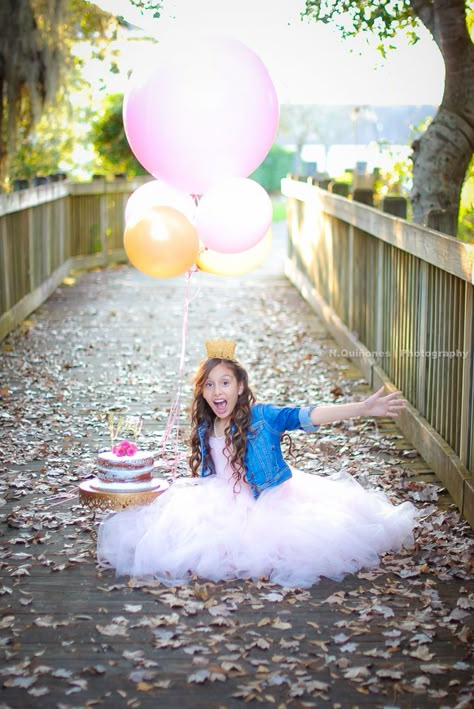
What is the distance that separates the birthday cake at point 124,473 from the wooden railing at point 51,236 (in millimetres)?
5357

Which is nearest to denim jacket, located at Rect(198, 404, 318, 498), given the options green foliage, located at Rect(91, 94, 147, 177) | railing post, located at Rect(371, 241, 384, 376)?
railing post, located at Rect(371, 241, 384, 376)

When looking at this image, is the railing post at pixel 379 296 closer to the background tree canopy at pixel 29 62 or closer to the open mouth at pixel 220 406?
the open mouth at pixel 220 406

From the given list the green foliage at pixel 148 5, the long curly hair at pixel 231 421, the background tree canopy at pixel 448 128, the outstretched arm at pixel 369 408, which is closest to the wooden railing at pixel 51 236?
the green foliage at pixel 148 5

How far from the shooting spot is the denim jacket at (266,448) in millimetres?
5234

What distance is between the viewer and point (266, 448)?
5.26 m

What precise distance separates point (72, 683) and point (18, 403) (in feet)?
15.7

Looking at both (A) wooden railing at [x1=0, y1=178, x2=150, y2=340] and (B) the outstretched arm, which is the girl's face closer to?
(B) the outstretched arm

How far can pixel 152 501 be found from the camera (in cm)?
550

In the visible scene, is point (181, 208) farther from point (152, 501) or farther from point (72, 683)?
point (72, 683)

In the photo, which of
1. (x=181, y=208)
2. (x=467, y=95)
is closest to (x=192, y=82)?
(x=181, y=208)

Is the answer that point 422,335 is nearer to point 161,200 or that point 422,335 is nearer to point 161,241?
point 161,200

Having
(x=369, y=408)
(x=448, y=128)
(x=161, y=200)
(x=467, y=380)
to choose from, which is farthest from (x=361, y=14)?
(x=369, y=408)

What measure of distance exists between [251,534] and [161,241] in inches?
58.3

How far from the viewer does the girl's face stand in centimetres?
525
